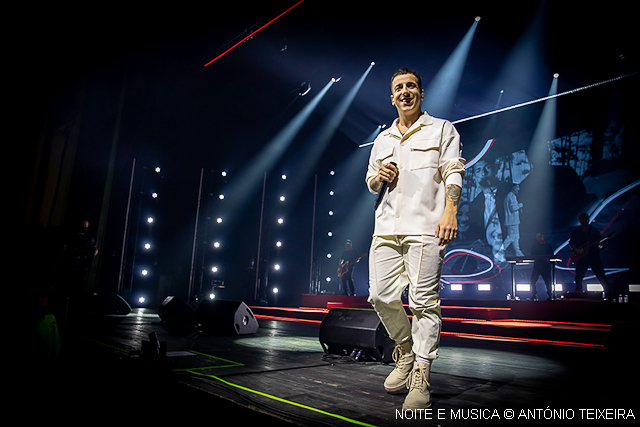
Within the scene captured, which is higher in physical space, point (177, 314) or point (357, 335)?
point (357, 335)

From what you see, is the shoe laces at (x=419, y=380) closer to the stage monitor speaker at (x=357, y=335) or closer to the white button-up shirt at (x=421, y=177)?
the white button-up shirt at (x=421, y=177)

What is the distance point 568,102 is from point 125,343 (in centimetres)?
1038

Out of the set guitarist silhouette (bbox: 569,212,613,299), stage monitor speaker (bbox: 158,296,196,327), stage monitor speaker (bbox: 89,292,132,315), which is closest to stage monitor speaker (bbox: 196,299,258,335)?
stage monitor speaker (bbox: 158,296,196,327)

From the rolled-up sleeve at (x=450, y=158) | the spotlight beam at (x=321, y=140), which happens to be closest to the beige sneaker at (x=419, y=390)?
the rolled-up sleeve at (x=450, y=158)

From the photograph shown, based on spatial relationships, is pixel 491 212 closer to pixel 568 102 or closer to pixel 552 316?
pixel 568 102

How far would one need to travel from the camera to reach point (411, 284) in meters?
1.70

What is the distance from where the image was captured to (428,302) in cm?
162

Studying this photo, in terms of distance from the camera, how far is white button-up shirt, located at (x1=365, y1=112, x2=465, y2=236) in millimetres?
1703

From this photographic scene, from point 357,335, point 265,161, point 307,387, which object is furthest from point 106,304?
point 265,161

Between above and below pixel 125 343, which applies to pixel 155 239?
above

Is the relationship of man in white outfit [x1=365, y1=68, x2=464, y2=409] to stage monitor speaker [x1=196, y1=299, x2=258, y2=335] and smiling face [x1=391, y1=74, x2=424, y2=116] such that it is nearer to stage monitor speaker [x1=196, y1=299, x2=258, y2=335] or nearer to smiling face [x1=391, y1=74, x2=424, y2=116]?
smiling face [x1=391, y1=74, x2=424, y2=116]

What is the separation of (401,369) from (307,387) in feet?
1.58

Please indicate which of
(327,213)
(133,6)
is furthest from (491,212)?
(133,6)

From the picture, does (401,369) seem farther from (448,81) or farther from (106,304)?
(448,81)
